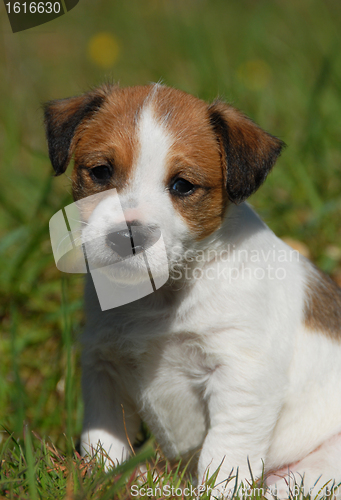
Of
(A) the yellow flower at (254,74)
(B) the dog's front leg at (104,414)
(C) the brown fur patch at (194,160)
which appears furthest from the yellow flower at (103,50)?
(B) the dog's front leg at (104,414)

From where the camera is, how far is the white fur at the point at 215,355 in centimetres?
271

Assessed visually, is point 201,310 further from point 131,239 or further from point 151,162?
point 151,162

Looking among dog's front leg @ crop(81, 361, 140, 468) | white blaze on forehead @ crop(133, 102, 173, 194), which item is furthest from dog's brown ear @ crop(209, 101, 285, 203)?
dog's front leg @ crop(81, 361, 140, 468)

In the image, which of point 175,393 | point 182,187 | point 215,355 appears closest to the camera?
point 182,187

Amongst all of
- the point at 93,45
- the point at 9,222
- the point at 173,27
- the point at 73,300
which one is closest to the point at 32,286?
the point at 73,300

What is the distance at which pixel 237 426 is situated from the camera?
2719 mm

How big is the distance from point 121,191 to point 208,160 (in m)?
0.51

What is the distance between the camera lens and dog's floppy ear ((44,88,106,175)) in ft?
9.35

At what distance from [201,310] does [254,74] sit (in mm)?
5147

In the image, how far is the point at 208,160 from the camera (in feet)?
9.04

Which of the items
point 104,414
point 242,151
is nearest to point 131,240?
point 242,151

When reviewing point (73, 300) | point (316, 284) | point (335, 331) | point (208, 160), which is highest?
point (208, 160)

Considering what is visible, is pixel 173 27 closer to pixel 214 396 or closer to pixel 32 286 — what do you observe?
pixel 32 286

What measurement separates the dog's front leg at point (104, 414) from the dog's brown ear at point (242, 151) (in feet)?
4.16
